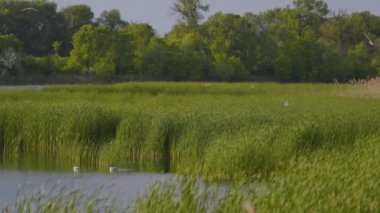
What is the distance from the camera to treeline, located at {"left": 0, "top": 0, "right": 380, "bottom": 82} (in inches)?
1909

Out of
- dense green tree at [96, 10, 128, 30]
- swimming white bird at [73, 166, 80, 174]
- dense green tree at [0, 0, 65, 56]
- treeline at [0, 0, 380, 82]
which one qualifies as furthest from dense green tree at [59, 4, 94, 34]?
swimming white bird at [73, 166, 80, 174]

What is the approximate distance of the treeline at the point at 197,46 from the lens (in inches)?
1909

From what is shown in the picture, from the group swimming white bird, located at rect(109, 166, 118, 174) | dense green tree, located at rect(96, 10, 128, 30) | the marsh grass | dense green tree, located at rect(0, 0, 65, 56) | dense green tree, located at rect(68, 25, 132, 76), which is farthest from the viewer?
dense green tree, located at rect(96, 10, 128, 30)

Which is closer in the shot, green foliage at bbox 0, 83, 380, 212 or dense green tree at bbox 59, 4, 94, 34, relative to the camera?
green foliage at bbox 0, 83, 380, 212

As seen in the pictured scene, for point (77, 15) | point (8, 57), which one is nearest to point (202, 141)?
point (8, 57)

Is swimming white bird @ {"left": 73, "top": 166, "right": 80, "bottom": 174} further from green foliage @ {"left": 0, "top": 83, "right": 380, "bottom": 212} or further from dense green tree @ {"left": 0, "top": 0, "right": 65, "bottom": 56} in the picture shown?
dense green tree @ {"left": 0, "top": 0, "right": 65, "bottom": 56}

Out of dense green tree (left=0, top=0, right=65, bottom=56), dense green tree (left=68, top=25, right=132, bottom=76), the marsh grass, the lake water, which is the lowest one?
the lake water

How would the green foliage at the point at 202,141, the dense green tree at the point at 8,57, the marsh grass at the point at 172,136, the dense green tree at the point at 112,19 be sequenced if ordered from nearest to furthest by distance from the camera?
the green foliage at the point at 202,141 → the marsh grass at the point at 172,136 → the dense green tree at the point at 8,57 → the dense green tree at the point at 112,19

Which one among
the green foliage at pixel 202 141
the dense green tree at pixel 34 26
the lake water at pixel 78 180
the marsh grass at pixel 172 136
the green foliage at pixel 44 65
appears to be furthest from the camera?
the dense green tree at pixel 34 26

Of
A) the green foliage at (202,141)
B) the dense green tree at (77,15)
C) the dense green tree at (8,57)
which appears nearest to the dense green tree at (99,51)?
the dense green tree at (8,57)

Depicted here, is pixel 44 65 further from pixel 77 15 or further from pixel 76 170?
pixel 76 170

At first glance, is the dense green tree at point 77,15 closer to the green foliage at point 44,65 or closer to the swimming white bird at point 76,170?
the green foliage at point 44,65

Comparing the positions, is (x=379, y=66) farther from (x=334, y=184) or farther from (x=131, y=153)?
(x=334, y=184)

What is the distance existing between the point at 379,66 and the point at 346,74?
2472 millimetres
